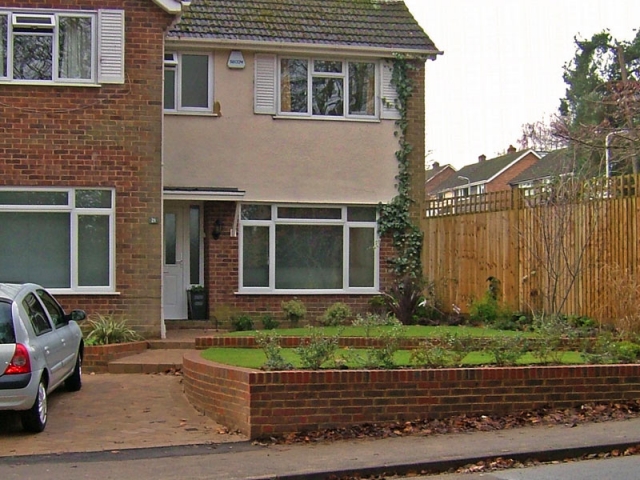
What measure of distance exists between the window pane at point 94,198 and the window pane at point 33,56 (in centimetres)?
196

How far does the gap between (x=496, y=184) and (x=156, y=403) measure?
157ft

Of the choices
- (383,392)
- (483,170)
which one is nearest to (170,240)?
(383,392)

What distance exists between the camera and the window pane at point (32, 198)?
15516 mm

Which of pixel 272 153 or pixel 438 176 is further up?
pixel 438 176

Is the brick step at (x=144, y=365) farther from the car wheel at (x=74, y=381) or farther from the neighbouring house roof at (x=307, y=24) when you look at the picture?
the neighbouring house roof at (x=307, y=24)

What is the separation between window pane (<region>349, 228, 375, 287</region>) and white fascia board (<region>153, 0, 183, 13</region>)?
5882 mm

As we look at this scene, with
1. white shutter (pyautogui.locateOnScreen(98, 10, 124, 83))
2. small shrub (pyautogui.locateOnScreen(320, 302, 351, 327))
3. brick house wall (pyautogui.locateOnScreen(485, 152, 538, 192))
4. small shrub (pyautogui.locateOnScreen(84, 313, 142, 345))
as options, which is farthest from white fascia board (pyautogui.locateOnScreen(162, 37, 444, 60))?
brick house wall (pyautogui.locateOnScreen(485, 152, 538, 192))

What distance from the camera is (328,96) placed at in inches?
760

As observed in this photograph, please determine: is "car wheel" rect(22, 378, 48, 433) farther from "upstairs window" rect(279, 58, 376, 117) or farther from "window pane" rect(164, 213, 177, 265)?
"upstairs window" rect(279, 58, 376, 117)

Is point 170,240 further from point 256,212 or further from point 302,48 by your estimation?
point 302,48

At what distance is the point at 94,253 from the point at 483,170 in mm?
48063

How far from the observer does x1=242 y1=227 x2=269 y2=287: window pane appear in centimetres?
1875

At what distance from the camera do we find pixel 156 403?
11438 millimetres

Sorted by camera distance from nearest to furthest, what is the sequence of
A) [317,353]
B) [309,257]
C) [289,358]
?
1. [317,353]
2. [289,358]
3. [309,257]
